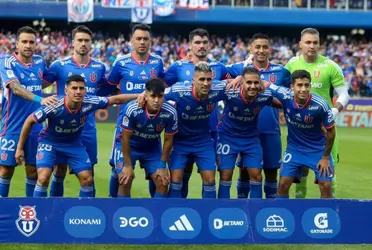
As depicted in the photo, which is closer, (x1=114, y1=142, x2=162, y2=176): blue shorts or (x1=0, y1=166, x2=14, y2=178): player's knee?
(x1=114, y1=142, x2=162, y2=176): blue shorts

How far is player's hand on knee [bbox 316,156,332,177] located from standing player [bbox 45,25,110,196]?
3.05 m

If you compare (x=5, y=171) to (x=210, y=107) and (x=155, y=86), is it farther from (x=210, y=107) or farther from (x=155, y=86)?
(x=210, y=107)

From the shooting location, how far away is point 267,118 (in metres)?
10.7

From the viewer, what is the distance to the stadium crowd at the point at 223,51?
35062 millimetres

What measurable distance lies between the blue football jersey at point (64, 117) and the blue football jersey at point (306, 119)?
2.29 metres

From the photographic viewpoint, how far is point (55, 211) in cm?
850

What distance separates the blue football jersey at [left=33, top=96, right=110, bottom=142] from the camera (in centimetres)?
955

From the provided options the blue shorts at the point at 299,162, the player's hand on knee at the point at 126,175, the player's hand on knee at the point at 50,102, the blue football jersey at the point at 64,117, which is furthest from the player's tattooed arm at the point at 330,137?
the player's hand on knee at the point at 50,102

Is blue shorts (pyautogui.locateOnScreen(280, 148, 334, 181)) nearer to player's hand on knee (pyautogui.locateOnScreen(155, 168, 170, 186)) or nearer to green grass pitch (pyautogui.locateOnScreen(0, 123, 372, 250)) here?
green grass pitch (pyautogui.locateOnScreen(0, 123, 372, 250))

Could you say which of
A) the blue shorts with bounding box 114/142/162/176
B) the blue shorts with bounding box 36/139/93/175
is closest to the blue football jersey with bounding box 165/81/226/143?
the blue shorts with bounding box 114/142/162/176

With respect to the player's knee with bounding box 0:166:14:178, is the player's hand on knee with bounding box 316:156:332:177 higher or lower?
higher

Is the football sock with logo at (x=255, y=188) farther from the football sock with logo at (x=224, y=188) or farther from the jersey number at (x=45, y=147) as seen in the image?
the jersey number at (x=45, y=147)

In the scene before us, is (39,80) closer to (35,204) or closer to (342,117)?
(35,204)

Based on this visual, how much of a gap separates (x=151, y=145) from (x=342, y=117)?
2127 cm
